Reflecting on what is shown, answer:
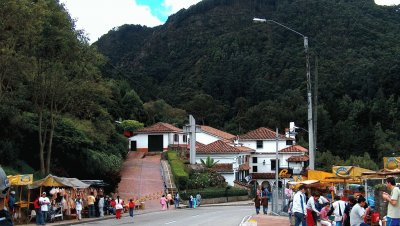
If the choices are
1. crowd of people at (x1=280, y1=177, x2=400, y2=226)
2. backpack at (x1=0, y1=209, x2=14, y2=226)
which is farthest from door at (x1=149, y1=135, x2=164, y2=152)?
backpack at (x1=0, y1=209, x2=14, y2=226)

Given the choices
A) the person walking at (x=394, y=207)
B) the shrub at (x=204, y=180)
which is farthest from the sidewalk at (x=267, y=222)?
the shrub at (x=204, y=180)

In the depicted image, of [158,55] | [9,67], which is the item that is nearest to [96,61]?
[9,67]

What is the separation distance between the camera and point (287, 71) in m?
114

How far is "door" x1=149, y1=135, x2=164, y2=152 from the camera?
77500 millimetres

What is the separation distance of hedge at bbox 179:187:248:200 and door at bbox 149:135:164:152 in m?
18.8

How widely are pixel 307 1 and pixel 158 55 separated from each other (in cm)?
4957

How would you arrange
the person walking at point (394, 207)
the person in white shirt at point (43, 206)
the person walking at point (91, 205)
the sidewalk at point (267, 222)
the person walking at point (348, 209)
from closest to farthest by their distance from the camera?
the person walking at point (394, 207)
the person walking at point (348, 209)
the sidewalk at point (267, 222)
the person in white shirt at point (43, 206)
the person walking at point (91, 205)

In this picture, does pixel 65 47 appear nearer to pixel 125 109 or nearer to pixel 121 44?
pixel 125 109

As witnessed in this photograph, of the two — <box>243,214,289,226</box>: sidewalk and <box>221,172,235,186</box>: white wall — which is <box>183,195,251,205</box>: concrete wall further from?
<box>243,214,289,226</box>: sidewalk

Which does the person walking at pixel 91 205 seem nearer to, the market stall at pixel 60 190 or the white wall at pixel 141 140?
the market stall at pixel 60 190

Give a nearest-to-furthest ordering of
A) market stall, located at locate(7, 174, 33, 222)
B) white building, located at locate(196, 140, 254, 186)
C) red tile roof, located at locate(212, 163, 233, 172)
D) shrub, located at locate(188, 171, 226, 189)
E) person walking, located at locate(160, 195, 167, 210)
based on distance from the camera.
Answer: market stall, located at locate(7, 174, 33, 222), person walking, located at locate(160, 195, 167, 210), shrub, located at locate(188, 171, 226, 189), red tile roof, located at locate(212, 163, 233, 172), white building, located at locate(196, 140, 254, 186)

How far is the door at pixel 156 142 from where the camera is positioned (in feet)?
254

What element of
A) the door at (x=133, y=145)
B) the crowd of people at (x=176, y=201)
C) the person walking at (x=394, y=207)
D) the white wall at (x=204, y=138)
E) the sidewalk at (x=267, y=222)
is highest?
the white wall at (x=204, y=138)

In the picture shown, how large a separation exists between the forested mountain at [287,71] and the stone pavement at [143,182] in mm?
24625
